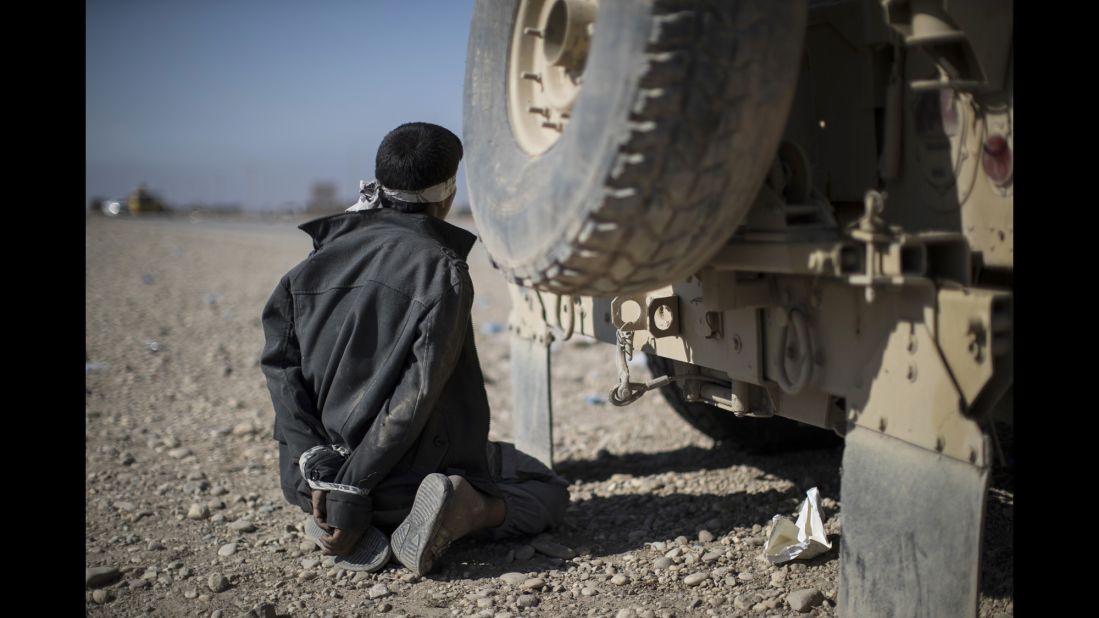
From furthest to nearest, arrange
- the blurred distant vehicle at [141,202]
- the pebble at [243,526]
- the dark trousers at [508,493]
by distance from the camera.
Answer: the blurred distant vehicle at [141,202] → the pebble at [243,526] → the dark trousers at [508,493]

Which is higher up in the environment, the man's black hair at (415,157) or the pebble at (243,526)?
the man's black hair at (415,157)

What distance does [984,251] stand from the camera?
→ 79.4 inches

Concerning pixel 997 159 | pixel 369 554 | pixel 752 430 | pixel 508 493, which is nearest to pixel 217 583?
pixel 369 554

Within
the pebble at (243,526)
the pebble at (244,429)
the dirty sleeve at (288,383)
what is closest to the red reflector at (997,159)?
the dirty sleeve at (288,383)

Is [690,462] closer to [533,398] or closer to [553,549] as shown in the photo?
[533,398]

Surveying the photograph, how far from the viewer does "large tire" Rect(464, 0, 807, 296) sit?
1806 millimetres

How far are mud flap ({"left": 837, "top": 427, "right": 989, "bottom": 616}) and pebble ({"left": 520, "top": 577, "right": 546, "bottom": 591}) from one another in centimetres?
84

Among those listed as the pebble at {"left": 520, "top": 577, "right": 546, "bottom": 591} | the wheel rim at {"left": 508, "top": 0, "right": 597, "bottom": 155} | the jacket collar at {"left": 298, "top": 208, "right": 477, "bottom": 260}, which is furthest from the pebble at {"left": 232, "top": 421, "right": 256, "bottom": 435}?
the wheel rim at {"left": 508, "top": 0, "right": 597, "bottom": 155}

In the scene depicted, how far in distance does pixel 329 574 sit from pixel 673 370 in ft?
4.24

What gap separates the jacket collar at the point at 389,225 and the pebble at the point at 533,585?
97cm

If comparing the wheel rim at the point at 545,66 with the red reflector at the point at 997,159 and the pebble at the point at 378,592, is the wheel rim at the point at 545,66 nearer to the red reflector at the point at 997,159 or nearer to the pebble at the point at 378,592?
the red reflector at the point at 997,159

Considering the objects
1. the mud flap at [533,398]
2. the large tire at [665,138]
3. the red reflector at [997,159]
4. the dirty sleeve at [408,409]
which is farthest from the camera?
the mud flap at [533,398]

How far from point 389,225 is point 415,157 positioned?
223 millimetres

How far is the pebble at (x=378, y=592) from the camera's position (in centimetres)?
260
